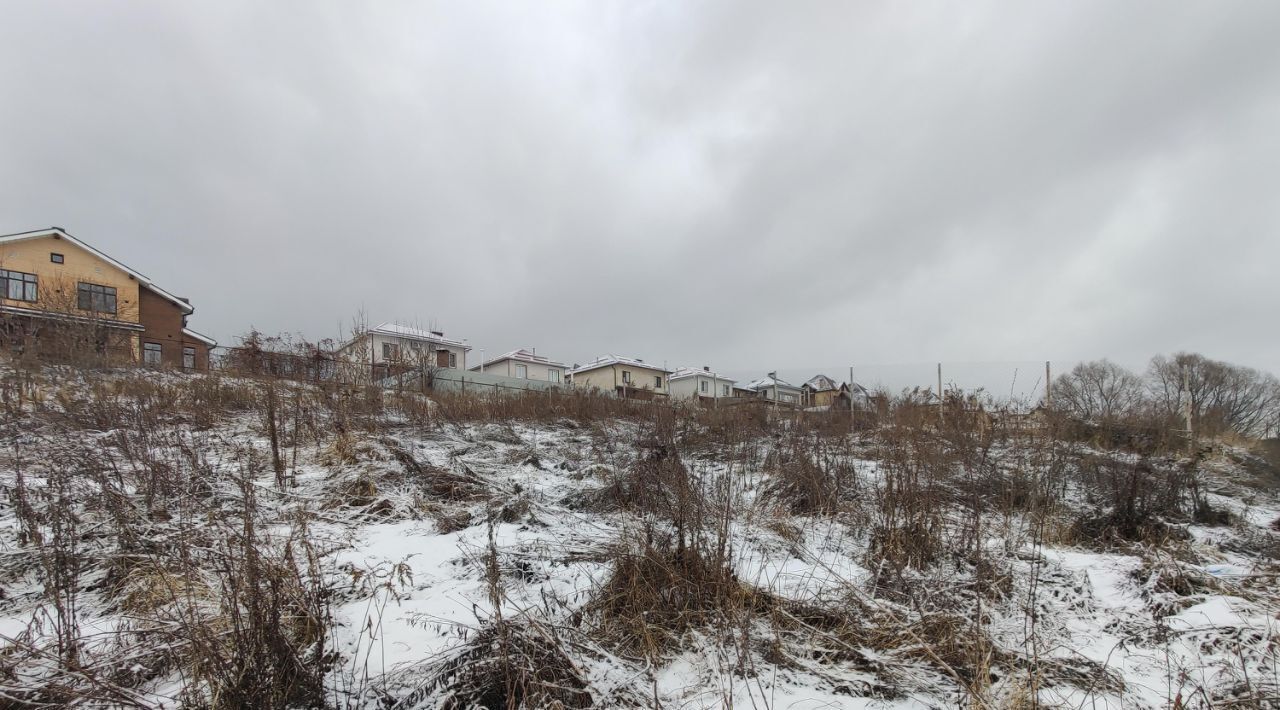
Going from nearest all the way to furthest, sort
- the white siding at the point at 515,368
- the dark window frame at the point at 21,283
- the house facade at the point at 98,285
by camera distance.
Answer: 1. the house facade at the point at 98,285
2. the dark window frame at the point at 21,283
3. the white siding at the point at 515,368

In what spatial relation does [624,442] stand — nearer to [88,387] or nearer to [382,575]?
[382,575]

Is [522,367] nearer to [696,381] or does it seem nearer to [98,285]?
[696,381]

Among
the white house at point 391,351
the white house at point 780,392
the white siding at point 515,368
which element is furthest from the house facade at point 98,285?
the white siding at point 515,368

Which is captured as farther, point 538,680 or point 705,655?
point 705,655

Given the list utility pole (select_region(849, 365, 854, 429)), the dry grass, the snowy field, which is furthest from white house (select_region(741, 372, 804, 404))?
the dry grass

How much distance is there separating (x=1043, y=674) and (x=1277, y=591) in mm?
2203

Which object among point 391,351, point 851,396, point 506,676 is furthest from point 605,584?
point 851,396

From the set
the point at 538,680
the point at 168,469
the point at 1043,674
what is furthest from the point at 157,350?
the point at 1043,674

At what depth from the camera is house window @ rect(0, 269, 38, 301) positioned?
20953 mm

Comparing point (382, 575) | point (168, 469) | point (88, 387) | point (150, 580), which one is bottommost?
point (382, 575)

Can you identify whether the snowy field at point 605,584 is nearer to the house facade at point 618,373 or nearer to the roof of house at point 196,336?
the roof of house at point 196,336

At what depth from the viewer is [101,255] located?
906 inches

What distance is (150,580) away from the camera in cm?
246

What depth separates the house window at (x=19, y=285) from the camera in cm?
2095
